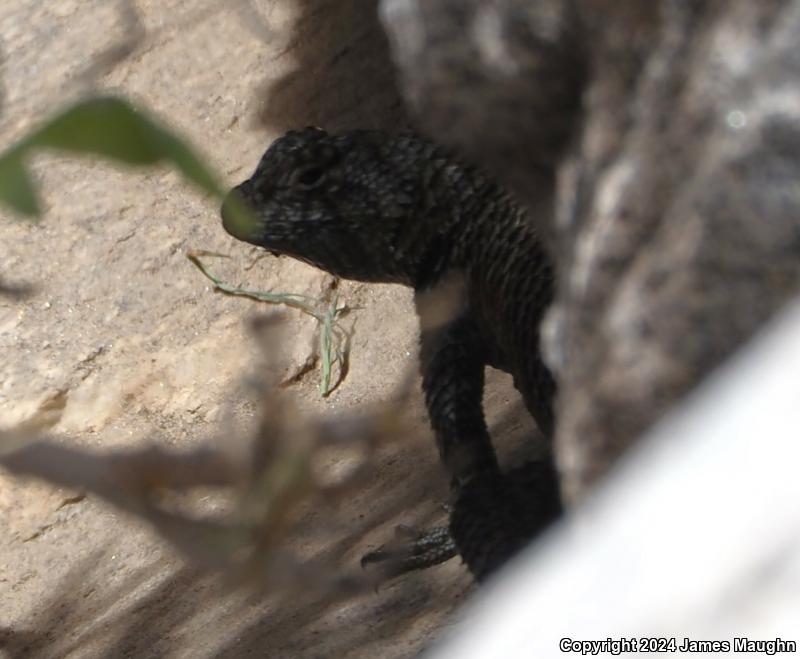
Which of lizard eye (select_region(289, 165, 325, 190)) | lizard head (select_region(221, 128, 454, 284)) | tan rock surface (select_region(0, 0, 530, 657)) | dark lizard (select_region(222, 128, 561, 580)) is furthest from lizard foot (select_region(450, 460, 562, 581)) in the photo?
lizard eye (select_region(289, 165, 325, 190))

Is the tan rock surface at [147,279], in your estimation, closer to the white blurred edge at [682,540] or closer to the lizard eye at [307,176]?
the lizard eye at [307,176]

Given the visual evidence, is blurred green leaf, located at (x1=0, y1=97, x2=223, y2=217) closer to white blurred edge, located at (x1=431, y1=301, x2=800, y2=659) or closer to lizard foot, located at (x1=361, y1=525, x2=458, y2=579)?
white blurred edge, located at (x1=431, y1=301, x2=800, y2=659)

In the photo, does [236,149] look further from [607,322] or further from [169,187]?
[607,322]

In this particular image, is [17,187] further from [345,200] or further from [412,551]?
[345,200]

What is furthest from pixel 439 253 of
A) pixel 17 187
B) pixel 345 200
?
pixel 17 187

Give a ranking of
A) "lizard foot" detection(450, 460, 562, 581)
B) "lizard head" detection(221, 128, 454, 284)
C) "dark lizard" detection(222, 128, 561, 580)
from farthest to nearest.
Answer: "lizard head" detection(221, 128, 454, 284) → "dark lizard" detection(222, 128, 561, 580) → "lizard foot" detection(450, 460, 562, 581)

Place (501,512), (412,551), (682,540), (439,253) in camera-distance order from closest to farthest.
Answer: (682,540)
(501,512)
(412,551)
(439,253)

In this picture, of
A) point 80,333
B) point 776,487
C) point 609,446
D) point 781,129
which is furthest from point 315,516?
point 776,487
